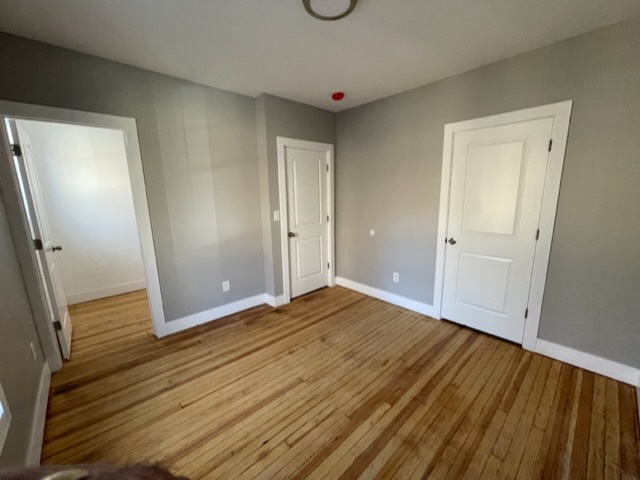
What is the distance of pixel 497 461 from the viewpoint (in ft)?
4.57

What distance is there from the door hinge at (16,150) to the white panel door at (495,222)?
145 inches

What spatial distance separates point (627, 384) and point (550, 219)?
1.28m

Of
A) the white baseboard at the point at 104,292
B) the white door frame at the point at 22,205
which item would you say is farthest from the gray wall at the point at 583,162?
the white baseboard at the point at 104,292

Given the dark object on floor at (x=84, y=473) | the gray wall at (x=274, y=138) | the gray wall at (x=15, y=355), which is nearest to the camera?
the dark object on floor at (x=84, y=473)

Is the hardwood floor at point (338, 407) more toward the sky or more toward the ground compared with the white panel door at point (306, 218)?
more toward the ground

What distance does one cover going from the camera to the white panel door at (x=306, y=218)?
3.29 m

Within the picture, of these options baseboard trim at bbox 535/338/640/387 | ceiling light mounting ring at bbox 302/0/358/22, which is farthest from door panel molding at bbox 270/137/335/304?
baseboard trim at bbox 535/338/640/387

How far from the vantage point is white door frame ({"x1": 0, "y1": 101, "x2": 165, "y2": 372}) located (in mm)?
1840

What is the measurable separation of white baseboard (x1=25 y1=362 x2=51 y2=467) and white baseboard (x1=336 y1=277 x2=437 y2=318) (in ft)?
10.1

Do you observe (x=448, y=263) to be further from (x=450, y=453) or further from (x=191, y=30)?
(x=191, y=30)

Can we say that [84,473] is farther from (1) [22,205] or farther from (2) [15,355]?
(1) [22,205]

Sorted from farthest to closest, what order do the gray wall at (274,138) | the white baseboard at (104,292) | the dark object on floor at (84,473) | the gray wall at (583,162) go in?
the white baseboard at (104,292)
the gray wall at (274,138)
the gray wall at (583,162)
the dark object on floor at (84,473)

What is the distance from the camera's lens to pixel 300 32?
1.79m

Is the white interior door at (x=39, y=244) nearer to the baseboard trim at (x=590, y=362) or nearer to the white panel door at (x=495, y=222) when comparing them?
the white panel door at (x=495, y=222)
